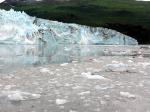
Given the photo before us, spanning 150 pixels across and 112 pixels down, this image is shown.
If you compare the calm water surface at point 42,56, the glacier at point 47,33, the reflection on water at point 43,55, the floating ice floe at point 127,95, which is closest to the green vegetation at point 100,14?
the glacier at point 47,33

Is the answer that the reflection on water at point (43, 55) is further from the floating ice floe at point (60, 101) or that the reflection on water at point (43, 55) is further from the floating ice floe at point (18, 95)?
the floating ice floe at point (60, 101)

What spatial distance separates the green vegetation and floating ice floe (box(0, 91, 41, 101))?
11.9 metres

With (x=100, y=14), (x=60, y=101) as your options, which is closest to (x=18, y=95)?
(x=60, y=101)

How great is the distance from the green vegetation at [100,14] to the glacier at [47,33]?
0.55 m

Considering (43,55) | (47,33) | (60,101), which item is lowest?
(43,55)

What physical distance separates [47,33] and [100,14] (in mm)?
4841

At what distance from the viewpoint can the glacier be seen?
14312mm

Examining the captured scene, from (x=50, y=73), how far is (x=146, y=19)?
13.2 metres

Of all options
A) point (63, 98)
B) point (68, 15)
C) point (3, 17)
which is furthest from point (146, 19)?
point (63, 98)

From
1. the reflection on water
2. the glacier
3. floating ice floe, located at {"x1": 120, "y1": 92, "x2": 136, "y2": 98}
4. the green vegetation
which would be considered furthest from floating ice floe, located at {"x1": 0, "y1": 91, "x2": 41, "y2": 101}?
the green vegetation

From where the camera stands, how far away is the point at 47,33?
→ 15.2 m

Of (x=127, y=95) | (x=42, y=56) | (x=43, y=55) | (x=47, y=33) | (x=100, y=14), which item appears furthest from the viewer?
(x=100, y=14)

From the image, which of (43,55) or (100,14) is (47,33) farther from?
(43,55)

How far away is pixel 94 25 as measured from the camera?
17.7 metres
